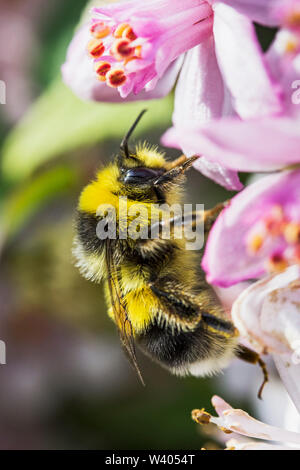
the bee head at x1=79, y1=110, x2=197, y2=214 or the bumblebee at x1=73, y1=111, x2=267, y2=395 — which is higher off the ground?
the bee head at x1=79, y1=110, x2=197, y2=214

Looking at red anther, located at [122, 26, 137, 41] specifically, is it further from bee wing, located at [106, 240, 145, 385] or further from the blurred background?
the blurred background

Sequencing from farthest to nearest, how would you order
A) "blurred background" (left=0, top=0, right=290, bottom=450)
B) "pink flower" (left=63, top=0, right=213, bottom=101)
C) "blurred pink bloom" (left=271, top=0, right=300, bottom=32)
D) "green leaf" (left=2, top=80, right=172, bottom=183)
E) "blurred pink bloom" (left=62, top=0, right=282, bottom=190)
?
"blurred background" (left=0, top=0, right=290, bottom=450) < "green leaf" (left=2, top=80, right=172, bottom=183) < "pink flower" (left=63, top=0, right=213, bottom=101) < "blurred pink bloom" (left=62, top=0, right=282, bottom=190) < "blurred pink bloom" (left=271, top=0, right=300, bottom=32)

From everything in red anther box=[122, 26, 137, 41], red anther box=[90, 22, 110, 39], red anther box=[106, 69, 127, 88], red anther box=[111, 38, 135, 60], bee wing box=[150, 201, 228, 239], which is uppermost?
red anther box=[90, 22, 110, 39]

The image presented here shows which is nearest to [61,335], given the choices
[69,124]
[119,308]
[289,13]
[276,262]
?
[69,124]

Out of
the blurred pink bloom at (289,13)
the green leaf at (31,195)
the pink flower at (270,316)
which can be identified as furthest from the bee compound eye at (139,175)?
the green leaf at (31,195)

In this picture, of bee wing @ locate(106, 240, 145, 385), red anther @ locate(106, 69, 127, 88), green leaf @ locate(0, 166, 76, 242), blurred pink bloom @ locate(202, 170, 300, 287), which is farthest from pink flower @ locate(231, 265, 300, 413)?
green leaf @ locate(0, 166, 76, 242)

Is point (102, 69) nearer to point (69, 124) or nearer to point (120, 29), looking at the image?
point (120, 29)

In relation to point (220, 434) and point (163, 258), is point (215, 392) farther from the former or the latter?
point (163, 258)
